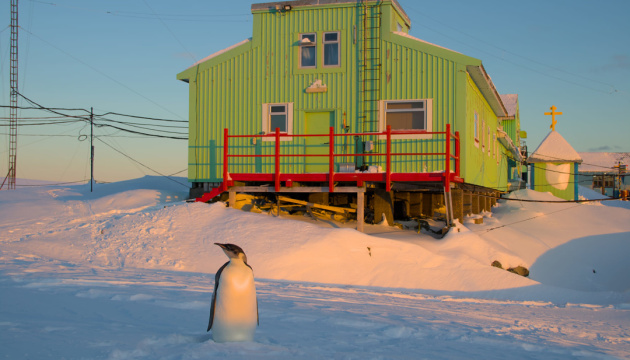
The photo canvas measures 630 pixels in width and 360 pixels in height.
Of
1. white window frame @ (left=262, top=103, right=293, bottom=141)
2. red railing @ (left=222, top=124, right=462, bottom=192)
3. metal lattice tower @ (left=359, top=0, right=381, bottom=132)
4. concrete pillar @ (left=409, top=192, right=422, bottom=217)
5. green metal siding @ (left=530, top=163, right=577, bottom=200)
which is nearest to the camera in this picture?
red railing @ (left=222, top=124, right=462, bottom=192)

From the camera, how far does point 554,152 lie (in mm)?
31062

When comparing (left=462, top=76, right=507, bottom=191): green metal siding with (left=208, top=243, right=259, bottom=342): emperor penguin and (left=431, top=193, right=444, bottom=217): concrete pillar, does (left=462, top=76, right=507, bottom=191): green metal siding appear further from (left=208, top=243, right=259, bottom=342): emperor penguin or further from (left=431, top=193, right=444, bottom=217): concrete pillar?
(left=208, top=243, right=259, bottom=342): emperor penguin

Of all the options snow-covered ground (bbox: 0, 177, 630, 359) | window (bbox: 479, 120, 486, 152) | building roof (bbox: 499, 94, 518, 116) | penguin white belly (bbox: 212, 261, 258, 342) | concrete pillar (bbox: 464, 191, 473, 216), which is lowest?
snow-covered ground (bbox: 0, 177, 630, 359)

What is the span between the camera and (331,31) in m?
16.9

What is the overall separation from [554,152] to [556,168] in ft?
3.45

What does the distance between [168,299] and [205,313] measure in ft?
3.10

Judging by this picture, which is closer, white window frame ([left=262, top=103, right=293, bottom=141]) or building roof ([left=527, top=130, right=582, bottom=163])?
white window frame ([left=262, top=103, right=293, bottom=141])

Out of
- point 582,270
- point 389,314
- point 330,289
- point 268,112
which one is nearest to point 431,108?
point 268,112

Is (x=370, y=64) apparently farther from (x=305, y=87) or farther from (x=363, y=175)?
(x=363, y=175)

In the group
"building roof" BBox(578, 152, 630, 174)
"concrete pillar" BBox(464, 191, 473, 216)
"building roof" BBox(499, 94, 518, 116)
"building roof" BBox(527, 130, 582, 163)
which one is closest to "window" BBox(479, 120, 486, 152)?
"concrete pillar" BBox(464, 191, 473, 216)

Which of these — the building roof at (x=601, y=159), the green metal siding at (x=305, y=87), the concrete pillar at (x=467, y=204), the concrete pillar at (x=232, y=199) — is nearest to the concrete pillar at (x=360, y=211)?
the green metal siding at (x=305, y=87)

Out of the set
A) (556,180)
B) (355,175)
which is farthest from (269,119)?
(556,180)

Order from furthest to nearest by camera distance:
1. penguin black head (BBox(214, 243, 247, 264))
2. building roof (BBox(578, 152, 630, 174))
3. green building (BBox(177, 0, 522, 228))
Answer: building roof (BBox(578, 152, 630, 174)) → green building (BBox(177, 0, 522, 228)) → penguin black head (BBox(214, 243, 247, 264))

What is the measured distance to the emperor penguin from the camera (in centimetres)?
504
